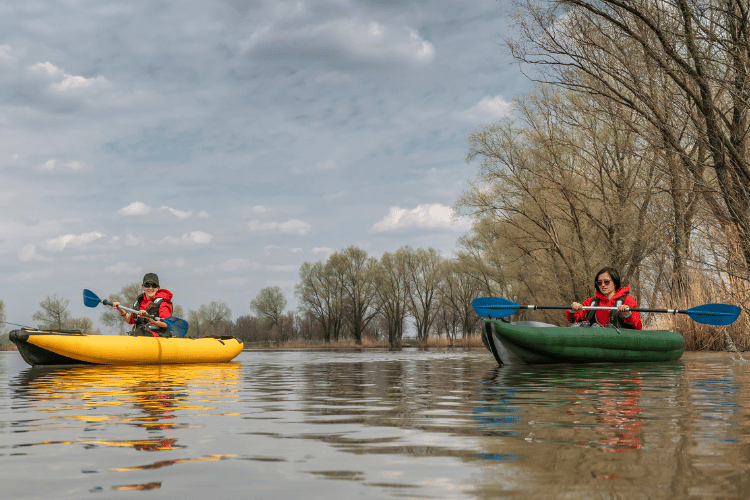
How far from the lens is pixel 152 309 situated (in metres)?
11.3

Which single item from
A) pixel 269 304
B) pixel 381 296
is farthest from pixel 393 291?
pixel 269 304

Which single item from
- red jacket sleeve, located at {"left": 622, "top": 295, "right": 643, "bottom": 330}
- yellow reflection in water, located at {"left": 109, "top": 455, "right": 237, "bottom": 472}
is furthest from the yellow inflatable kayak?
yellow reflection in water, located at {"left": 109, "top": 455, "right": 237, "bottom": 472}

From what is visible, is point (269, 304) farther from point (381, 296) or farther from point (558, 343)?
point (558, 343)

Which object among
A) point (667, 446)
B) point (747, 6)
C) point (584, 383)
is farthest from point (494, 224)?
point (667, 446)

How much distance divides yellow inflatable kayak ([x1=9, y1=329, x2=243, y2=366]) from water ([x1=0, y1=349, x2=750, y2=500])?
5.21 m

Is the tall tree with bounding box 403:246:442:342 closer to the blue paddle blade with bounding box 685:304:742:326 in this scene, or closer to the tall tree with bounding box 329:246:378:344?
the tall tree with bounding box 329:246:378:344

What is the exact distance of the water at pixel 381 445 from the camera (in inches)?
78.0

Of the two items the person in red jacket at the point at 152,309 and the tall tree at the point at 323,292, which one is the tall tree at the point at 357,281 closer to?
the tall tree at the point at 323,292

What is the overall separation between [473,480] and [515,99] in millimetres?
20405

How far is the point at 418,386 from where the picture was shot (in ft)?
19.5

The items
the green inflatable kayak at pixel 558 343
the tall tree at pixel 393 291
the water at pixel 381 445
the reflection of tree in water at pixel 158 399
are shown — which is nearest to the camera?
the water at pixel 381 445

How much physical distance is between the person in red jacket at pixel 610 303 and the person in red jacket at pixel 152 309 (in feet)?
22.7

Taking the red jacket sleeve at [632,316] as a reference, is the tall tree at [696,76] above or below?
above

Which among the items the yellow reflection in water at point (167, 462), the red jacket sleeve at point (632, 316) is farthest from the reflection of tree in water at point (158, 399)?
the red jacket sleeve at point (632, 316)
